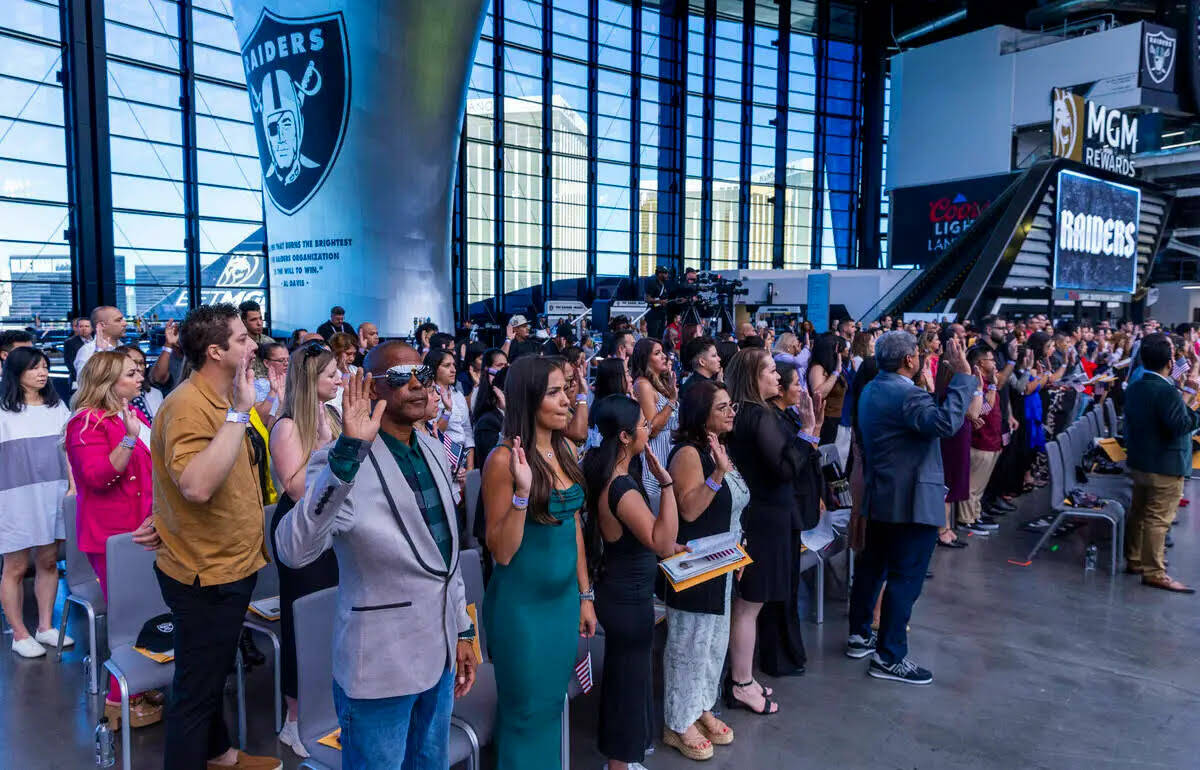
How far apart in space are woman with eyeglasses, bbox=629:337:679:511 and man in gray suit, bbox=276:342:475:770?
2.39 meters

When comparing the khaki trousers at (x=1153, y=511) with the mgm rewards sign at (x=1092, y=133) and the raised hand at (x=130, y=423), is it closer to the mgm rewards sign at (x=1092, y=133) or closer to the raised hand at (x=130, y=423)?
the raised hand at (x=130, y=423)

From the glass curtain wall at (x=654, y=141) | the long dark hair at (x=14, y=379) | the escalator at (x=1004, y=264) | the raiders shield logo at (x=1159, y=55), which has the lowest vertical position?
the long dark hair at (x=14, y=379)

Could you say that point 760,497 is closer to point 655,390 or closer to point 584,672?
point 584,672

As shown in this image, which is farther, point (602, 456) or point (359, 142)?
point (359, 142)

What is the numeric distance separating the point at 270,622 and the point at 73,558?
3.29ft

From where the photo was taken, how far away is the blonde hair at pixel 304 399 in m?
2.86

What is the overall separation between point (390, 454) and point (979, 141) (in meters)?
31.8

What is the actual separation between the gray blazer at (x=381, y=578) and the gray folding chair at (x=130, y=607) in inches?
49.3

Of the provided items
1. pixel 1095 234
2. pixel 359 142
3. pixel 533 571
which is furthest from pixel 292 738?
pixel 1095 234

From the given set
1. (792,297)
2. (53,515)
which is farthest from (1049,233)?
(53,515)

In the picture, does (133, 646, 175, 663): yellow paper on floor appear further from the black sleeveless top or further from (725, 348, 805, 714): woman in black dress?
(725, 348, 805, 714): woman in black dress

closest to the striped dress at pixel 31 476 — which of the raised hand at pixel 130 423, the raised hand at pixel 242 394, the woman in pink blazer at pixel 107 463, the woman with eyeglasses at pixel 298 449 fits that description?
the woman in pink blazer at pixel 107 463

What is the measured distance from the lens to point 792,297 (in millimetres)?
20406

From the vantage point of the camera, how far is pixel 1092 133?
73.3ft
